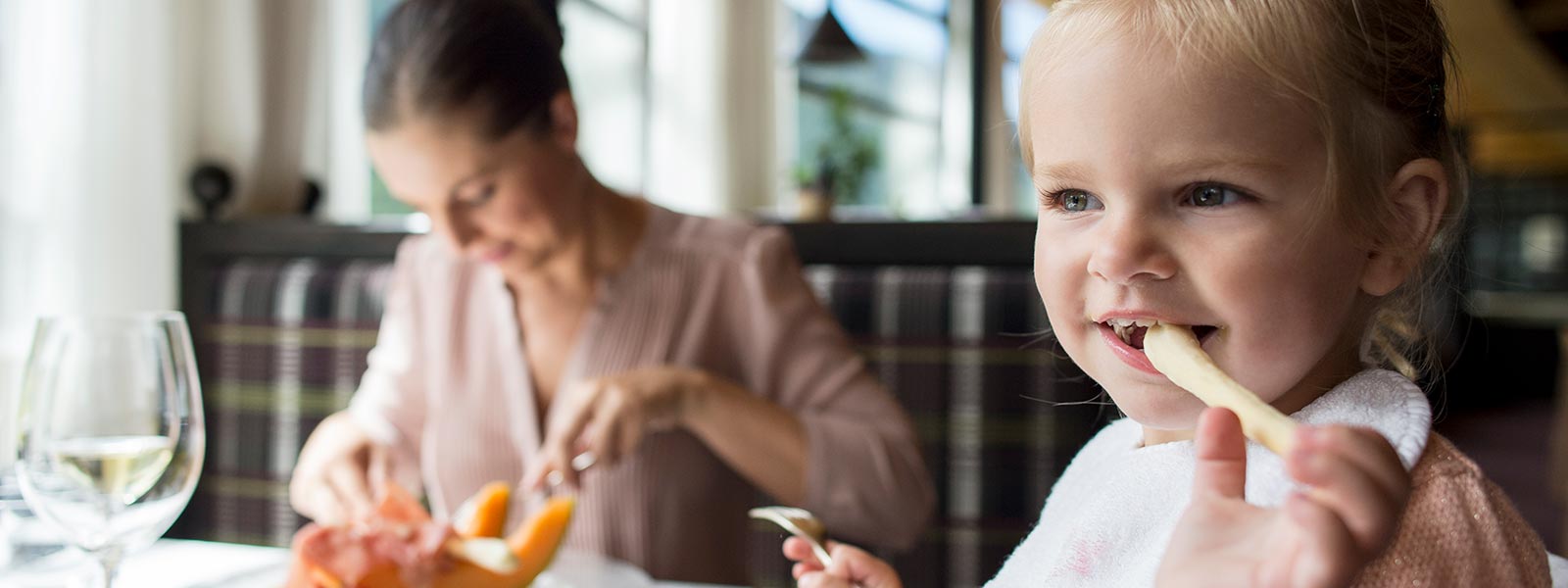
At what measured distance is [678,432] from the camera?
127 centimetres

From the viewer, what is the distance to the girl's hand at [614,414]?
1.06m

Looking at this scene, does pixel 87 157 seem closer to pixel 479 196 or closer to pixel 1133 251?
pixel 479 196

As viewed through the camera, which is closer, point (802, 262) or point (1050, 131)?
point (1050, 131)

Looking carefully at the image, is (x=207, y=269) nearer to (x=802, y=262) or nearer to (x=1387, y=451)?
(x=802, y=262)

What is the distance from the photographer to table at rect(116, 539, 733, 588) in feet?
2.90

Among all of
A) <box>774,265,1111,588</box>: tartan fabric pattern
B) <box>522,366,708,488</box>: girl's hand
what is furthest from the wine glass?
<box>774,265,1111,588</box>: tartan fabric pattern

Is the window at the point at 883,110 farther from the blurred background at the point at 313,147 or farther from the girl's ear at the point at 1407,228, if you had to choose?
the girl's ear at the point at 1407,228

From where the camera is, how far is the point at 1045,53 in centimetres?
41

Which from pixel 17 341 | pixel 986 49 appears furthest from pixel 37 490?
pixel 986 49

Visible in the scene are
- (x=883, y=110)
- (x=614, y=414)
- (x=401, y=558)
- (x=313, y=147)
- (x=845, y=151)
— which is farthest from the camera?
(x=883, y=110)

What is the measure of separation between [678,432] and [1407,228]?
95 cm

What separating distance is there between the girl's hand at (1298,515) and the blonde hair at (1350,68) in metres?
0.12

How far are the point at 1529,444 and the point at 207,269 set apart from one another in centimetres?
637

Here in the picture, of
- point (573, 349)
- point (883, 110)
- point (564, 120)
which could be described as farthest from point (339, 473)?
point (883, 110)
